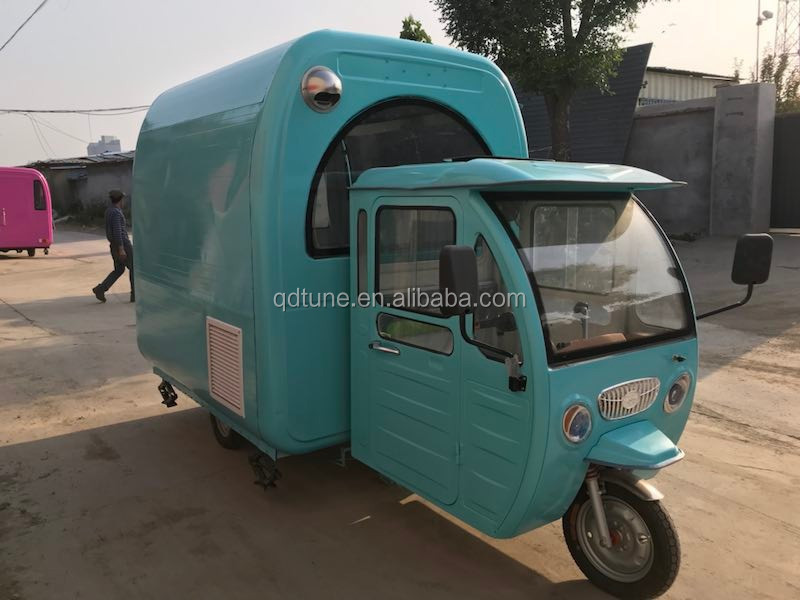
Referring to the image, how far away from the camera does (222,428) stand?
5.26 meters

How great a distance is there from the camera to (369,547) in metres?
3.83

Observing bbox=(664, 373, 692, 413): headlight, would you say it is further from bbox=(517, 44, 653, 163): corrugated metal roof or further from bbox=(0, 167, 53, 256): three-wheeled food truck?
bbox=(0, 167, 53, 256): three-wheeled food truck

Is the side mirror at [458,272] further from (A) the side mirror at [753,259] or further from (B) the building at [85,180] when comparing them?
(B) the building at [85,180]

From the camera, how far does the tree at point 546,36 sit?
42.9 feet

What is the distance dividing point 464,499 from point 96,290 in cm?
1000

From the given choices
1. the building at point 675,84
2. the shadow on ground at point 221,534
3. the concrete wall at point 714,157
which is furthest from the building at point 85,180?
the shadow on ground at point 221,534

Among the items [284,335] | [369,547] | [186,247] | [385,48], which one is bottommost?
[369,547]

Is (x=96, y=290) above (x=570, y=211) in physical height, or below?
below

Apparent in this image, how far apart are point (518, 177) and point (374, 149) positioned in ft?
4.70

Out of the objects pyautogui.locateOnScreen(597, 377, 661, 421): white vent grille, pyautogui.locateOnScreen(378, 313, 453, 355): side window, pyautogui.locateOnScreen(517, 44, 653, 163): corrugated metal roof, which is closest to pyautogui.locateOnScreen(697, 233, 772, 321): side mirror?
pyautogui.locateOnScreen(597, 377, 661, 421): white vent grille

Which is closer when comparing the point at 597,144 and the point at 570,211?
the point at 570,211

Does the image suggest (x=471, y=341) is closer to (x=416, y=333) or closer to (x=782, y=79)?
(x=416, y=333)

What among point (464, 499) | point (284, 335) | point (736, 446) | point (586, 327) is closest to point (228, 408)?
point (284, 335)

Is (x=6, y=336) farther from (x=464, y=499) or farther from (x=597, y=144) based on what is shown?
(x=597, y=144)
